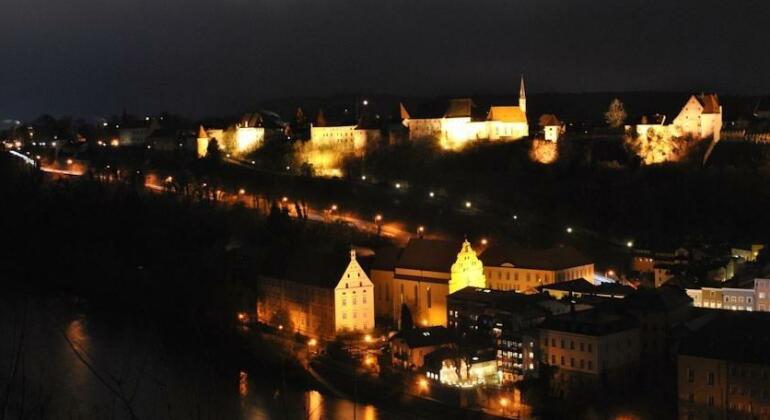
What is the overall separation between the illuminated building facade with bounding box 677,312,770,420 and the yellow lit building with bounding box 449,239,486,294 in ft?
17.2

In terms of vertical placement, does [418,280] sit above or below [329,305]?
above

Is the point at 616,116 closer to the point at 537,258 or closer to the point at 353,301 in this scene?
the point at 537,258

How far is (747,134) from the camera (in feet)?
65.5

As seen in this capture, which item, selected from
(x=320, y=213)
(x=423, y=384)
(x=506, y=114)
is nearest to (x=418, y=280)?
(x=423, y=384)

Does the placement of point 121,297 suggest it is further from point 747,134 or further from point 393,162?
point 747,134

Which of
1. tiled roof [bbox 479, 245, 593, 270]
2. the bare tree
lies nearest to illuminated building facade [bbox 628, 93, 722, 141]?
the bare tree

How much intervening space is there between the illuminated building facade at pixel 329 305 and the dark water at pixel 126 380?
2.21 metres

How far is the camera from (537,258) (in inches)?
581

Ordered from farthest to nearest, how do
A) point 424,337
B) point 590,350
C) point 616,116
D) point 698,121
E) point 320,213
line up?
point 616,116, point 320,213, point 698,121, point 424,337, point 590,350

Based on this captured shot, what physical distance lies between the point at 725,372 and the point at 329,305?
658 cm

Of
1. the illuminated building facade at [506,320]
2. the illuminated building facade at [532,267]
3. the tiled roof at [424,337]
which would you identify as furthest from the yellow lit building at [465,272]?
the tiled roof at [424,337]

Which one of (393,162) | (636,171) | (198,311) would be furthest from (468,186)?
(198,311)

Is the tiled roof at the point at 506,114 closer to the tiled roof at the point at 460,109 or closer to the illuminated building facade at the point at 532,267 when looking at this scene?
the tiled roof at the point at 460,109

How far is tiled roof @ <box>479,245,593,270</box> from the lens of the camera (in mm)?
14573
